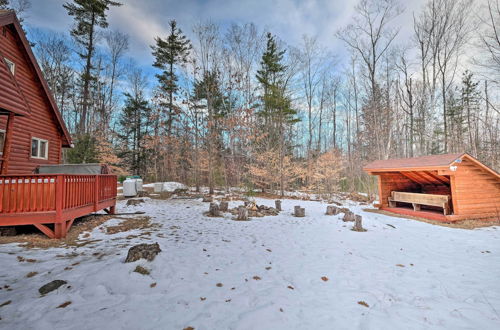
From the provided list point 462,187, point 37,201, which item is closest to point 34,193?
point 37,201

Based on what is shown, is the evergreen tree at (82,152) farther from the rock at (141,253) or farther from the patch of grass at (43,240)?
the rock at (141,253)

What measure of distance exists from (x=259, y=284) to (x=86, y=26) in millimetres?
23958

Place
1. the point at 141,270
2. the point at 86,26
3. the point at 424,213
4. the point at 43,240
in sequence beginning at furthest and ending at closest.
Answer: the point at 86,26 → the point at 424,213 → the point at 43,240 → the point at 141,270

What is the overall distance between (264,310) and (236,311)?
32cm

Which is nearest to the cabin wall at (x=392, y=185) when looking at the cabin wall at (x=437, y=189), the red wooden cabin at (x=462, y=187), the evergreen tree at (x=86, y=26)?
the cabin wall at (x=437, y=189)

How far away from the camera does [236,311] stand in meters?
2.32

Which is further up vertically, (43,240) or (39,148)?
(39,148)

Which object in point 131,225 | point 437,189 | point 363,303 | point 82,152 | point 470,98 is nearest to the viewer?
point 363,303

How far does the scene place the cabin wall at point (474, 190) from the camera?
23.8 feet

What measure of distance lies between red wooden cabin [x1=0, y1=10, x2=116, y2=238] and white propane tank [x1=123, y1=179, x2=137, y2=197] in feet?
11.6

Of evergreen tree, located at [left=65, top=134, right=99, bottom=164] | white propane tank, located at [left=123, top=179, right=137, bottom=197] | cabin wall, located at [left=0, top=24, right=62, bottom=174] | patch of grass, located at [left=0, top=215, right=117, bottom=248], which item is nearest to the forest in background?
evergreen tree, located at [left=65, top=134, right=99, bottom=164]

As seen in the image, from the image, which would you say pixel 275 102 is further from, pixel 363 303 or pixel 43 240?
pixel 363 303

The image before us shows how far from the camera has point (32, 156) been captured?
8.60 metres

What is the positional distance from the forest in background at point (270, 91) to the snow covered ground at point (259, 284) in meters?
10.1
